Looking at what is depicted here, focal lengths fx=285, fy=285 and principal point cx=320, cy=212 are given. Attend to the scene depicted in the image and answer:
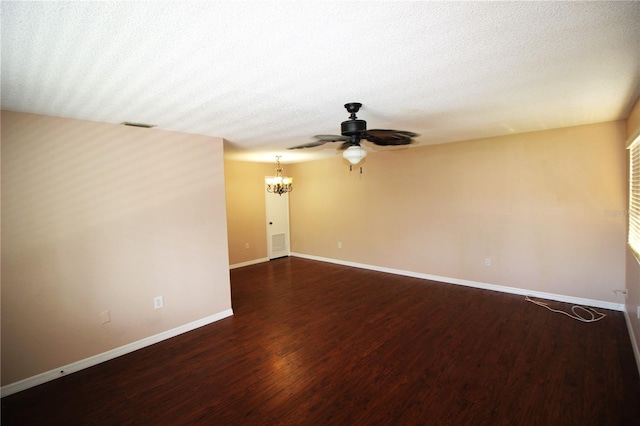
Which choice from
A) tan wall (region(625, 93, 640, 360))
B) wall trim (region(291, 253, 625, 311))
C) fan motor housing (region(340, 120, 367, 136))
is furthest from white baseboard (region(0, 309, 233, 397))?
tan wall (region(625, 93, 640, 360))

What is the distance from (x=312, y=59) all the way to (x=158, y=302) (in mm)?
2984

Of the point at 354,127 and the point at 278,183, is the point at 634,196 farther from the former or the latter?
the point at 278,183

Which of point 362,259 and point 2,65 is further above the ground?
point 2,65

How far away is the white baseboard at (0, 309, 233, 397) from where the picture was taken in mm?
2373

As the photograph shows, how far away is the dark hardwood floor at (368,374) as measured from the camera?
6.61 ft

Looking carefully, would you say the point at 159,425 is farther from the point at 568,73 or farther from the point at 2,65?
the point at 568,73

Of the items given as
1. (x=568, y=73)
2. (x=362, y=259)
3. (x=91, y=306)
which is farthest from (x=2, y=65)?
(x=362, y=259)

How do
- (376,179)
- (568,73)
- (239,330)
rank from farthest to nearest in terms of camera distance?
1. (376,179)
2. (239,330)
3. (568,73)

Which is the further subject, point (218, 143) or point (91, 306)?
point (218, 143)

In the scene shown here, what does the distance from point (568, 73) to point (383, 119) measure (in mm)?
1441

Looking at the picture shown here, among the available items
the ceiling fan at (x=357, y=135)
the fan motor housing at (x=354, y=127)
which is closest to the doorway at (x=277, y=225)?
the ceiling fan at (x=357, y=135)

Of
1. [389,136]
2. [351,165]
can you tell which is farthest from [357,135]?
[351,165]

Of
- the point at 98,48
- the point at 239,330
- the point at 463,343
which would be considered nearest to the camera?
the point at 98,48

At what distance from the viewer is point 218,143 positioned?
3643 mm
